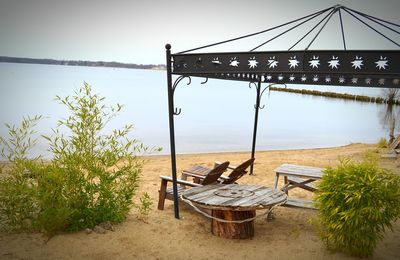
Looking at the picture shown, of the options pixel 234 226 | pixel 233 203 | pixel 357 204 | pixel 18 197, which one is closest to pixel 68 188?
pixel 18 197

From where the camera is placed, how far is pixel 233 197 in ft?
18.0

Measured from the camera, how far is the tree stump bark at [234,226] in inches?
217

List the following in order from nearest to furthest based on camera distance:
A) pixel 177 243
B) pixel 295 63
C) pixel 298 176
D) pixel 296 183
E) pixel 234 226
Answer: pixel 295 63 < pixel 177 243 < pixel 234 226 < pixel 298 176 < pixel 296 183

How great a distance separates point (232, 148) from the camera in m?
20.4

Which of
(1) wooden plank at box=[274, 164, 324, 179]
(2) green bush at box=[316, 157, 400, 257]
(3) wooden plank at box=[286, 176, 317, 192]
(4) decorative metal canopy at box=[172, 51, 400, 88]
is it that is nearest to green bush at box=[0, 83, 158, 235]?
(4) decorative metal canopy at box=[172, 51, 400, 88]

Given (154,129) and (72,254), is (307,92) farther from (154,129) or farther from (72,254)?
(72,254)

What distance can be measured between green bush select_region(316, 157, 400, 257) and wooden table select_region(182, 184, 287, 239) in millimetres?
824

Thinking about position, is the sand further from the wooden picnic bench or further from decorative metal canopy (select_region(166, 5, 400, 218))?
decorative metal canopy (select_region(166, 5, 400, 218))

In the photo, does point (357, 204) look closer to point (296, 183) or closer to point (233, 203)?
point (233, 203)

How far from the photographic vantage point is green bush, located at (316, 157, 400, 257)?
14.7 ft

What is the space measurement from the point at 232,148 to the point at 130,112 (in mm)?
18687

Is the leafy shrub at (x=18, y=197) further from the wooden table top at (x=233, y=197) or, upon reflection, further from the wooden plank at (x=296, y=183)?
the wooden plank at (x=296, y=183)

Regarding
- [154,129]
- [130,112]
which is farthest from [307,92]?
[154,129]

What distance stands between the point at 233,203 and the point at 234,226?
1.96ft
